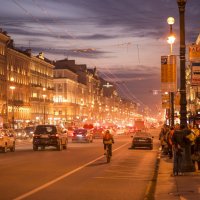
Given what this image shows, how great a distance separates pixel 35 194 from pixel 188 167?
6596 millimetres

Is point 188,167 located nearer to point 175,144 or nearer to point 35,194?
point 175,144

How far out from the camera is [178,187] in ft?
55.4

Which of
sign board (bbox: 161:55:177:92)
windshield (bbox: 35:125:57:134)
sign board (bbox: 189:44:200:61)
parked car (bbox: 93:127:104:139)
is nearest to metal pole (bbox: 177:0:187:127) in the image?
sign board (bbox: 189:44:200:61)

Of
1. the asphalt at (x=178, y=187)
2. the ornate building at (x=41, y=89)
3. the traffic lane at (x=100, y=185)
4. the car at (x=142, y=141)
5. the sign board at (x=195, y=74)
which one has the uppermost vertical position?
the ornate building at (x=41, y=89)

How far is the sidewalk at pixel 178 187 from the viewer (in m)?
14.9

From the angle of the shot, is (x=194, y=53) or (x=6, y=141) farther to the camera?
(x=6, y=141)

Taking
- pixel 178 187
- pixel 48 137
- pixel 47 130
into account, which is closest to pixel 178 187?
pixel 178 187

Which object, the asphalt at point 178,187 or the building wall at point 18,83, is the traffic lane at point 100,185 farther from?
the building wall at point 18,83

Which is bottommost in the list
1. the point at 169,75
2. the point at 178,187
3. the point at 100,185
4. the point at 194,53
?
the point at 100,185

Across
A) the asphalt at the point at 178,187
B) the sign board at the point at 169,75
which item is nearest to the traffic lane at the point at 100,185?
the asphalt at the point at 178,187

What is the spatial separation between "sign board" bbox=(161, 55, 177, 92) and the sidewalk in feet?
15.2

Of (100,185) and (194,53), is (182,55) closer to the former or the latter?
(194,53)

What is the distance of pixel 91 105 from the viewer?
7717 inches

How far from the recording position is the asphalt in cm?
1492
